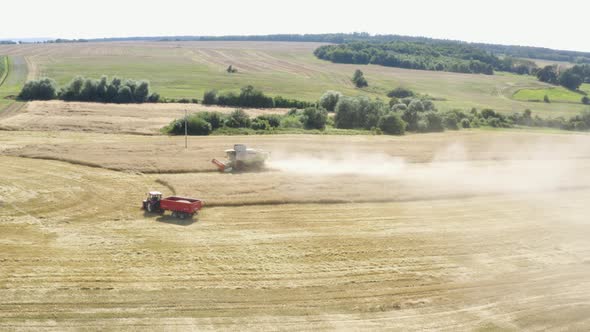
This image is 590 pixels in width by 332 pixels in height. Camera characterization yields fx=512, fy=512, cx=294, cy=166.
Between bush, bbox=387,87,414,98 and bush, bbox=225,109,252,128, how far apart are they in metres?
50.6

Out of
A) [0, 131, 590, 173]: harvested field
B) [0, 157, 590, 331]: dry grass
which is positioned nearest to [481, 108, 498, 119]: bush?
[0, 131, 590, 173]: harvested field

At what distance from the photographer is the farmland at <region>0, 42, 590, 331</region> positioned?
64.0 ft

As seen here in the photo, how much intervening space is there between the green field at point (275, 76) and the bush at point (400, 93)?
1.65m

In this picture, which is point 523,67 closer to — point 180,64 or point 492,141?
point 180,64

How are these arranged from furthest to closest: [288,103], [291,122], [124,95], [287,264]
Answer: [288,103]
[124,95]
[291,122]
[287,264]

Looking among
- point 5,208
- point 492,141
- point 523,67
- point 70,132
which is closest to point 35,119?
point 70,132

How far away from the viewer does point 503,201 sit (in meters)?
34.4

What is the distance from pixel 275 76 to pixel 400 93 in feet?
89.5

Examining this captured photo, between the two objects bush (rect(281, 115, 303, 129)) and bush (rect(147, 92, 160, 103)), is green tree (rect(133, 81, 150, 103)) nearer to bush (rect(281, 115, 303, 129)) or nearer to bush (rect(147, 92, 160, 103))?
bush (rect(147, 92, 160, 103))

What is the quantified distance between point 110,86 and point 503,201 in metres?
54.7

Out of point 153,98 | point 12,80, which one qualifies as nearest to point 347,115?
point 153,98

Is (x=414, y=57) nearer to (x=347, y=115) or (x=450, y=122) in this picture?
(x=450, y=122)

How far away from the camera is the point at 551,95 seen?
110 metres

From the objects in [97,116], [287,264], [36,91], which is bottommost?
[287,264]
